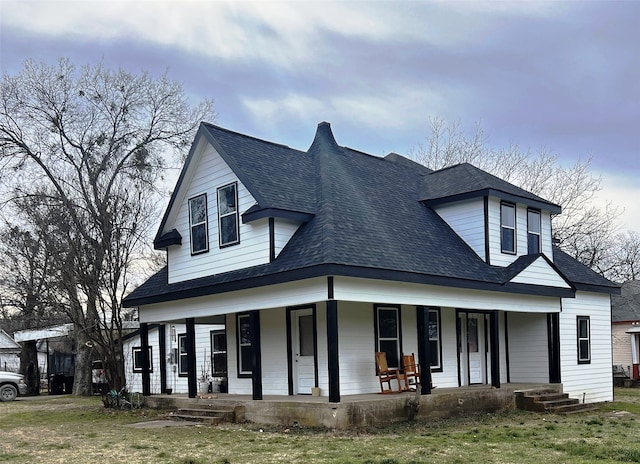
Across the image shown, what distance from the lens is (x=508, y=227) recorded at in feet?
64.3

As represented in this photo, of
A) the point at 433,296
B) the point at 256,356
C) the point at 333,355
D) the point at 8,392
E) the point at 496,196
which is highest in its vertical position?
Result: the point at 496,196

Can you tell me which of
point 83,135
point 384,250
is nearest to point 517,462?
point 384,250

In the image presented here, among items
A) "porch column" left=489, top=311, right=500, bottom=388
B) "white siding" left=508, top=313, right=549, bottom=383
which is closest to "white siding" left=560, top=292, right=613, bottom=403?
"white siding" left=508, top=313, right=549, bottom=383

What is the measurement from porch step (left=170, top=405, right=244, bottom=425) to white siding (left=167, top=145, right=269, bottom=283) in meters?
3.23

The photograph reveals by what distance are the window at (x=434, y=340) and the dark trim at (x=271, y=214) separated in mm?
4574

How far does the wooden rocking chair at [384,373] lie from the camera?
16078 millimetres

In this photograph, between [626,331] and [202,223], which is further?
[626,331]

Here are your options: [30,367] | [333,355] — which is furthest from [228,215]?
[30,367]

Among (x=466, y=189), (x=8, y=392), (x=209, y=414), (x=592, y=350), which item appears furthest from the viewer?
(x=8, y=392)

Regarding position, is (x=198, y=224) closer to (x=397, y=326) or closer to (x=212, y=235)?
(x=212, y=235)

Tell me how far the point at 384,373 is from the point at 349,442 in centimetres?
425

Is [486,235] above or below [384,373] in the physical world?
above

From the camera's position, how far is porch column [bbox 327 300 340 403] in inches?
539

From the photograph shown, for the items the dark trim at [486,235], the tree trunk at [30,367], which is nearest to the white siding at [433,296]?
the dark trim at [486,235]
